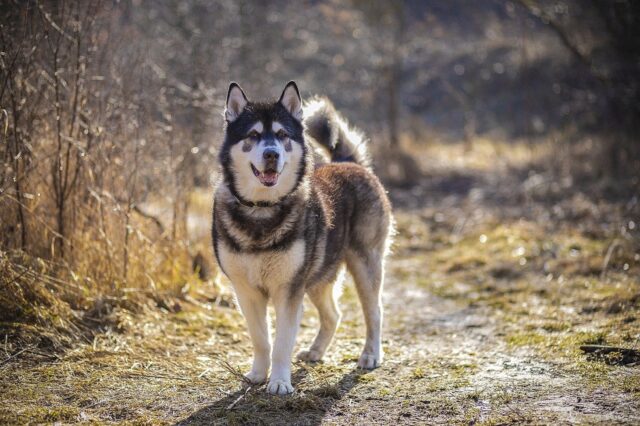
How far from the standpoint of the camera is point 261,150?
13.3 ft

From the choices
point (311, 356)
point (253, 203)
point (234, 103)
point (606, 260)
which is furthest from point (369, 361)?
point (606, 260)

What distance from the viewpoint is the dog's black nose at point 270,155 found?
3.99 meters

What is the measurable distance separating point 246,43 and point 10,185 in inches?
323

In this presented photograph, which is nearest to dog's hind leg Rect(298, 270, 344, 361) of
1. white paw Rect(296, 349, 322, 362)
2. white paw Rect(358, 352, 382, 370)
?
white paw Rect(296, 349, 322, 362)

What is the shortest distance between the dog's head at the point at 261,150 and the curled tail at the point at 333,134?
778 millimetres

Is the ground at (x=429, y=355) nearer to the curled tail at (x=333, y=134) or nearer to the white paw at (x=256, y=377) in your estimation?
the white paw at (x=256, y=377)

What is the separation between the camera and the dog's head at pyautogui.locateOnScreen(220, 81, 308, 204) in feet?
13.3

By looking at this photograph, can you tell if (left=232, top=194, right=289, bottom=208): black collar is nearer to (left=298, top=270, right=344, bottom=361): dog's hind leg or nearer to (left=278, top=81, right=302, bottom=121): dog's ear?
(left=278, top=81, right=302, bottom=121): dog's ear

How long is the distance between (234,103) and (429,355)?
233cm

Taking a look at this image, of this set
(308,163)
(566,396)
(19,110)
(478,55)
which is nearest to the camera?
(566,396)

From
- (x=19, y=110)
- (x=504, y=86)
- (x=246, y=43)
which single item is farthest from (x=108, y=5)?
(x=504, y=86)

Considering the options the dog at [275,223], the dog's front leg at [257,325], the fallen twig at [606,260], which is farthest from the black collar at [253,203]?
the fallen twig at [606,260]

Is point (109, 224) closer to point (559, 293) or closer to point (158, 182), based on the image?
point (158, 182)

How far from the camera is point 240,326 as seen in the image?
571 cm
